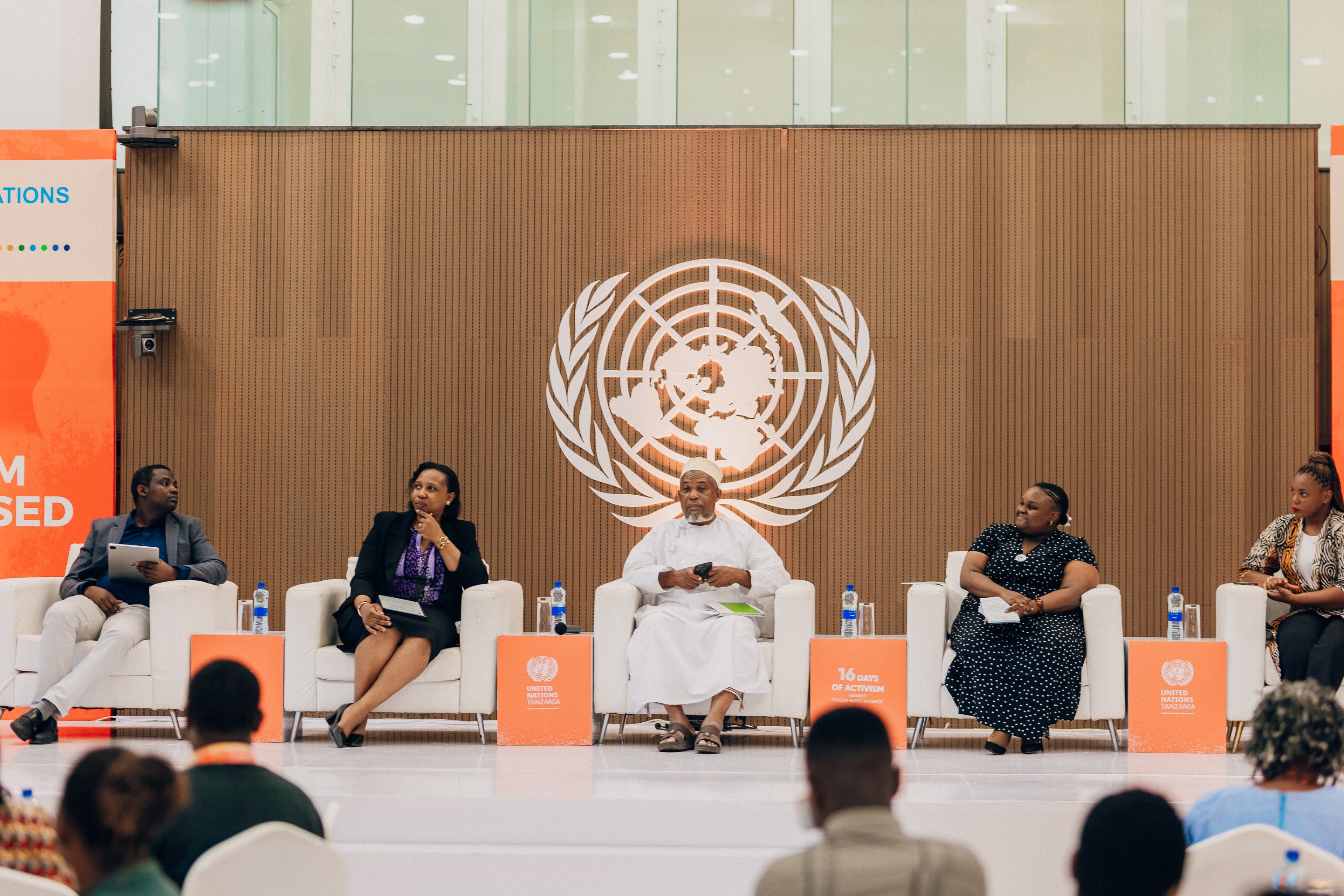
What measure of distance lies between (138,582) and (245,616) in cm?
61

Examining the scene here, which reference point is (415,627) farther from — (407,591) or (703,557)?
(703,557)

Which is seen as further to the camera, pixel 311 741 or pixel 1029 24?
pixel 1029 24

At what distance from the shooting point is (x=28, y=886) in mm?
1629

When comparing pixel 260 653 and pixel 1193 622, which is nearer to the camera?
pixel 260 653

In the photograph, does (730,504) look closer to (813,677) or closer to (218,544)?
(813,677)

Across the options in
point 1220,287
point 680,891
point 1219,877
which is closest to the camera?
point 1219,877

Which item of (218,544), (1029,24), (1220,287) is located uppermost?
(1029,24)

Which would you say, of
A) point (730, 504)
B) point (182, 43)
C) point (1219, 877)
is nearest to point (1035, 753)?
point (730, 504)

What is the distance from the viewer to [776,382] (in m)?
6.52

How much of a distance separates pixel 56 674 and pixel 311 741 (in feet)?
3.35

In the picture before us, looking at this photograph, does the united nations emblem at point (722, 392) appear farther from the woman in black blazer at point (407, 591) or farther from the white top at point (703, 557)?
the woman in black blazer at point (407, 591)

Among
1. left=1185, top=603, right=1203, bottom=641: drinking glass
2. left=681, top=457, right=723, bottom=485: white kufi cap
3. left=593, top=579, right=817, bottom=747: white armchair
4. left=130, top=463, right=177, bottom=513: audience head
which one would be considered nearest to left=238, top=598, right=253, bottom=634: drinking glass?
left=130, top=463, right=177, bottom=513: audience head

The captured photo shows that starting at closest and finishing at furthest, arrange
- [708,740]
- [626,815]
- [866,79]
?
[626,815], [708,740], [866,79]

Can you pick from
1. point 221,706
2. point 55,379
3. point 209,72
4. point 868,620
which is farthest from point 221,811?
point 209,72
